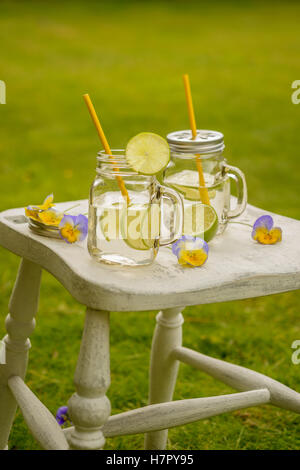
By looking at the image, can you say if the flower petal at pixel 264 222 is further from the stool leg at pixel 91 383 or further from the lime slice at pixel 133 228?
the stool leg at pixel 91 383

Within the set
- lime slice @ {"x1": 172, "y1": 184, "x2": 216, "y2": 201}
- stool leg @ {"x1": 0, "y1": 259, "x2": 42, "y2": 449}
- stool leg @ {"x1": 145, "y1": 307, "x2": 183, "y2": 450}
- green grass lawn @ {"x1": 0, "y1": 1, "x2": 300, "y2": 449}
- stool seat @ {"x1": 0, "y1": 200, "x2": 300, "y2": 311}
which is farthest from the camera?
green grass lawn @ {"x1": 0, "y1": 1, "x2": 300, "y2": 449}

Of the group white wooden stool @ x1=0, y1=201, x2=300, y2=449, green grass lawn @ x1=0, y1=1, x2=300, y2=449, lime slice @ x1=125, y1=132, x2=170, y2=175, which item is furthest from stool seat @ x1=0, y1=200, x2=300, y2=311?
green grass lawn @ x1=0, y1=1, x2=300, y2=449

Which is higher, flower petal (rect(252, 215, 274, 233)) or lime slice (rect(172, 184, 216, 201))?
lime slice (rect(172, 184, 216, 201))

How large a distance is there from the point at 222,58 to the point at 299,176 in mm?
3139

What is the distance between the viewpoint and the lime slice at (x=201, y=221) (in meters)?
1.33

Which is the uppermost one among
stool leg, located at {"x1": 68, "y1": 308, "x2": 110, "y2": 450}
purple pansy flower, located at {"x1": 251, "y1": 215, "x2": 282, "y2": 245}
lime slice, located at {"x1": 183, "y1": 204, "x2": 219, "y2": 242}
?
lime slice, located at {"x1": 183, "y1": 204, "x2": 219, "y2": 242}

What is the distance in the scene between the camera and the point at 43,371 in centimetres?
236

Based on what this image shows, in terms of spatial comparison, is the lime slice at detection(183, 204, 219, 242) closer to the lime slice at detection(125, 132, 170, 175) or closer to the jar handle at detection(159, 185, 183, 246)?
the jar handle at detection(159, 185, 183, 246)

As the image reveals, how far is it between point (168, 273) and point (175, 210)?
0.14 meters

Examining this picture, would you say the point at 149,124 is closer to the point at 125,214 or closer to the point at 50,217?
the point at 50,217

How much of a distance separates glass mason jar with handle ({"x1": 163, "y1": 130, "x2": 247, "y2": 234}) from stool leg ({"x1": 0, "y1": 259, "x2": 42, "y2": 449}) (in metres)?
0.43

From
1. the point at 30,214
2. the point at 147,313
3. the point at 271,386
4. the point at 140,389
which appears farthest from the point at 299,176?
the point at 30,214

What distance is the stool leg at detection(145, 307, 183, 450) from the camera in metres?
1.83

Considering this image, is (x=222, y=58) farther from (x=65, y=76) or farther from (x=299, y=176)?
(x=299, y=176)
